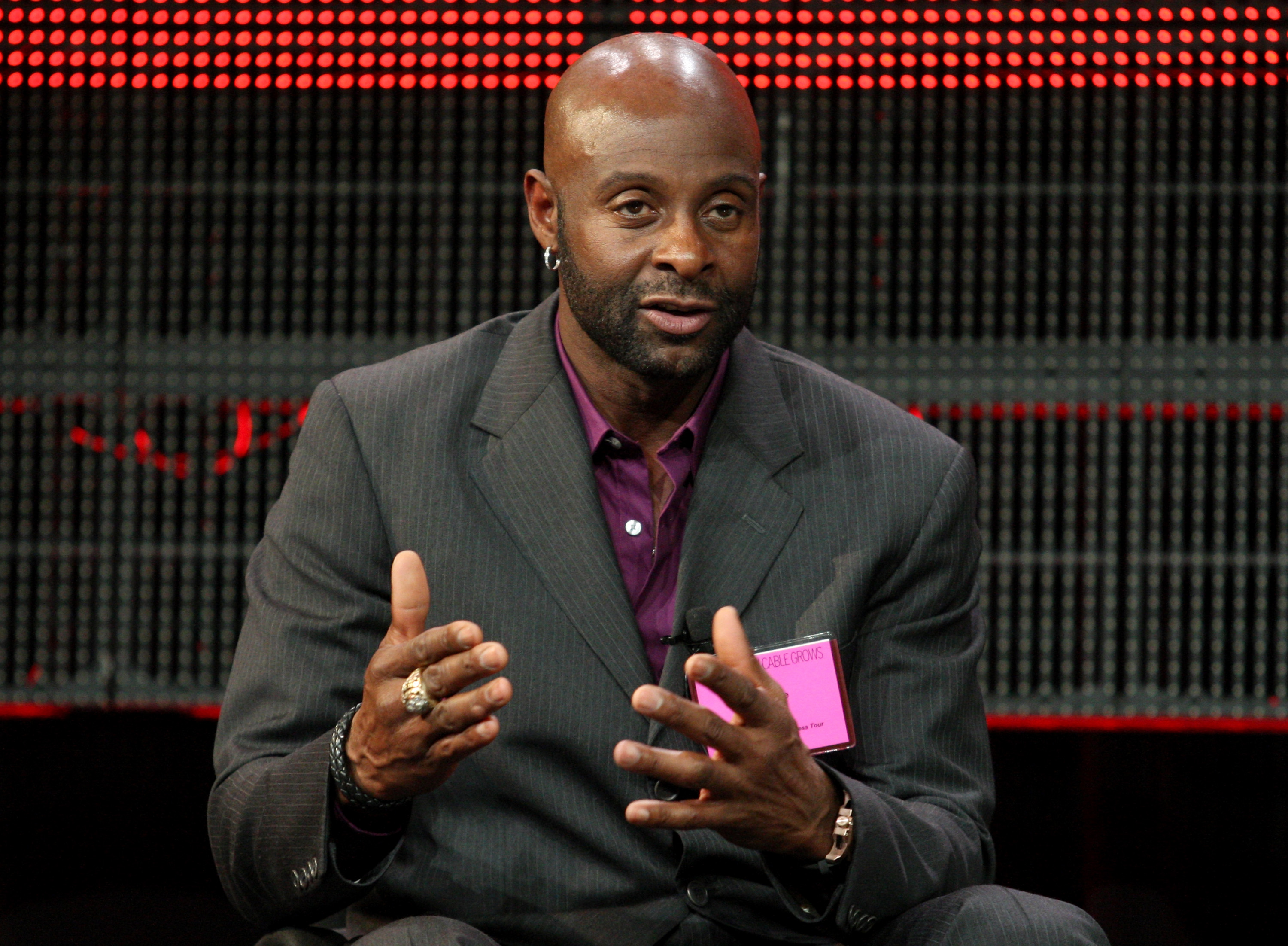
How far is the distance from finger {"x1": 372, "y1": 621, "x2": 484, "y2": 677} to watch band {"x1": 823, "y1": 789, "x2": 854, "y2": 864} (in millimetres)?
433

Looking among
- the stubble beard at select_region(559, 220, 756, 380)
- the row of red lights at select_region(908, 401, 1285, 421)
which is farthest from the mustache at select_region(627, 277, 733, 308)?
the row of red lights at select_region(908, 401, 1285, 421)

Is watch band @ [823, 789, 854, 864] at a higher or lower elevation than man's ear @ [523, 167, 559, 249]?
lower

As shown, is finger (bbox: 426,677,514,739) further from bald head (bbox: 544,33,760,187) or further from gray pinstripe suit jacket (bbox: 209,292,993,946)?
bald head (bbox: 544,33,760,187)

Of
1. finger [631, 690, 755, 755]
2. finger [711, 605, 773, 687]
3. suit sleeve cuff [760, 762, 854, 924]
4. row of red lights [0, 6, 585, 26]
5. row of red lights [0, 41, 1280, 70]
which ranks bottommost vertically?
suit sleeve cuff [760, 762, 854, 924]

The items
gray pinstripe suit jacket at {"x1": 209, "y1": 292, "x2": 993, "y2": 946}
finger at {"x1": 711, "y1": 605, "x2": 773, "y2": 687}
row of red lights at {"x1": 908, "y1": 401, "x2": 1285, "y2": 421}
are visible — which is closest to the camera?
finger at {"x1": 711, "y1": 605, "x2": 773, "y2": 687}

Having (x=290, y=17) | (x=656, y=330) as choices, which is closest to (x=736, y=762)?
(x=656, y=330)

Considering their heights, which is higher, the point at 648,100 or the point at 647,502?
the point at 648,100

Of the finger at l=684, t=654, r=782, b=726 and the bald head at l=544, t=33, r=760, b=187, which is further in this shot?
the bald head at l=544, t=33, r=760, b=187

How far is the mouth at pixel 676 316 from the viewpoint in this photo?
1.78 meters

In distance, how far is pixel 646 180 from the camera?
1757mm

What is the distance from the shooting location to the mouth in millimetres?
1779

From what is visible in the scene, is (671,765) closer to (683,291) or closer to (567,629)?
(567,629)

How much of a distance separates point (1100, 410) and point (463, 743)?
358 centimetres

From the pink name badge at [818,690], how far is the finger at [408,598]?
45cm
